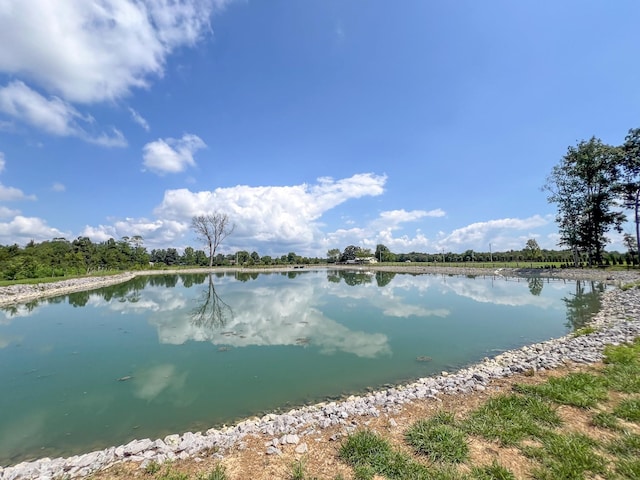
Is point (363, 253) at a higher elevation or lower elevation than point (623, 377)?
higher

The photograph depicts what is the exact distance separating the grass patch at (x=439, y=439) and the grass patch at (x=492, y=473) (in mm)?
214

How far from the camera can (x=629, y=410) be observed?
3590 mm

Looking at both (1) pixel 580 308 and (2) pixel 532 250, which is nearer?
(1) pixel 580 308

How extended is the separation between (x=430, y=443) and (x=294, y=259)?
244ft

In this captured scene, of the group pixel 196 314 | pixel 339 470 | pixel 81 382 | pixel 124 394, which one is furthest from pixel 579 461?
pixel 196 314

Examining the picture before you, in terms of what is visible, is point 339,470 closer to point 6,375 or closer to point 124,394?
point 124,394

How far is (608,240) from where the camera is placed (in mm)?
31172

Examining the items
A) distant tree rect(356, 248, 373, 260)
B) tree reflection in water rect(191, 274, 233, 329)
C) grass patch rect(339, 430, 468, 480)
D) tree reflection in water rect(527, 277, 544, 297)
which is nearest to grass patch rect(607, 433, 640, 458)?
grass patch rect(339, 430, 468, 480)

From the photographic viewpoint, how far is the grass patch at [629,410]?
348cm

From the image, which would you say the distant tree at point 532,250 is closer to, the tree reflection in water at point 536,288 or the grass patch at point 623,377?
the tree reflection in water at point 536,288

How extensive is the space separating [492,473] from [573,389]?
8.99 ft

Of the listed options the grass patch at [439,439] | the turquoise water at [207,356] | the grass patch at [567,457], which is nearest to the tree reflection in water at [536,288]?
the turquoise water at [207,356]

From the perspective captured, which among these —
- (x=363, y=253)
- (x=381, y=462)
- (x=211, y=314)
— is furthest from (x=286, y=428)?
(x=363, y=253)

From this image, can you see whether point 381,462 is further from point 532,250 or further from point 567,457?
point 532,250
